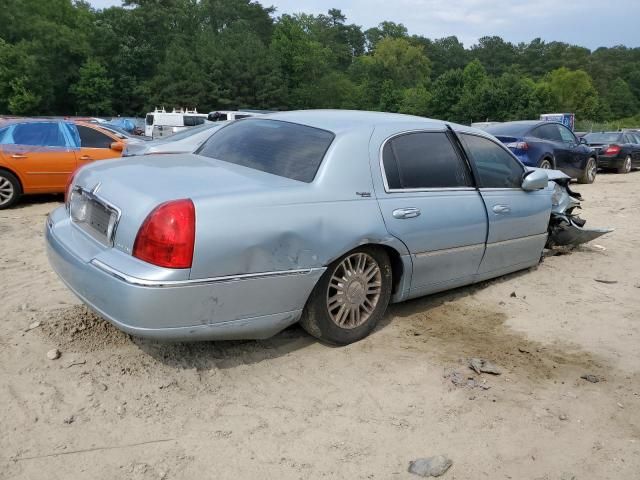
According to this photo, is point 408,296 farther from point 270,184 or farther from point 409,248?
point 270,184

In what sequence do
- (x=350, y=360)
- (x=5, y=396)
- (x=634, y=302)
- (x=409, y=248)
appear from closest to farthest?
1. (x=5, y=396)
2. (x=350, y=360)
3. (x=409, y=248)
4. (x=634, y=302)

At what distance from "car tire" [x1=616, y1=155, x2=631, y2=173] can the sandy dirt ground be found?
15275 millimetres

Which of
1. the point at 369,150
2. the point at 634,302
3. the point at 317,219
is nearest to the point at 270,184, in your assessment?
the point at 317,219

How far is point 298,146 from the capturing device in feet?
13.1

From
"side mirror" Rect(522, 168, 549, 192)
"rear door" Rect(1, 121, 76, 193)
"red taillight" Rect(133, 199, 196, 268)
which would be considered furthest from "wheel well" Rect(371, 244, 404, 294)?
"rear door" Rect(1, 121, 76, 193)

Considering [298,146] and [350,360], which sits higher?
[298,146]

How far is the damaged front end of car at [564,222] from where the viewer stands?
6.54 m

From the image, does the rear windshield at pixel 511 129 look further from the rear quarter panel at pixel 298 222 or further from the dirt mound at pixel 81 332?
the dirt mound at pixel 81 332

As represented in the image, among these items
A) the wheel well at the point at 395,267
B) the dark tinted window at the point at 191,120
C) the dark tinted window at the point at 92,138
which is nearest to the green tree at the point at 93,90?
the dark tinted window at the point at 191,120

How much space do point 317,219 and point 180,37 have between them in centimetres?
7053

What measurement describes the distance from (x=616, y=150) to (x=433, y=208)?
16126 mm

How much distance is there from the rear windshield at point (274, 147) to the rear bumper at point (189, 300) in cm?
74

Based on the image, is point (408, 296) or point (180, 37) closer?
point (408, 296)

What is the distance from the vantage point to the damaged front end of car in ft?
21.5
